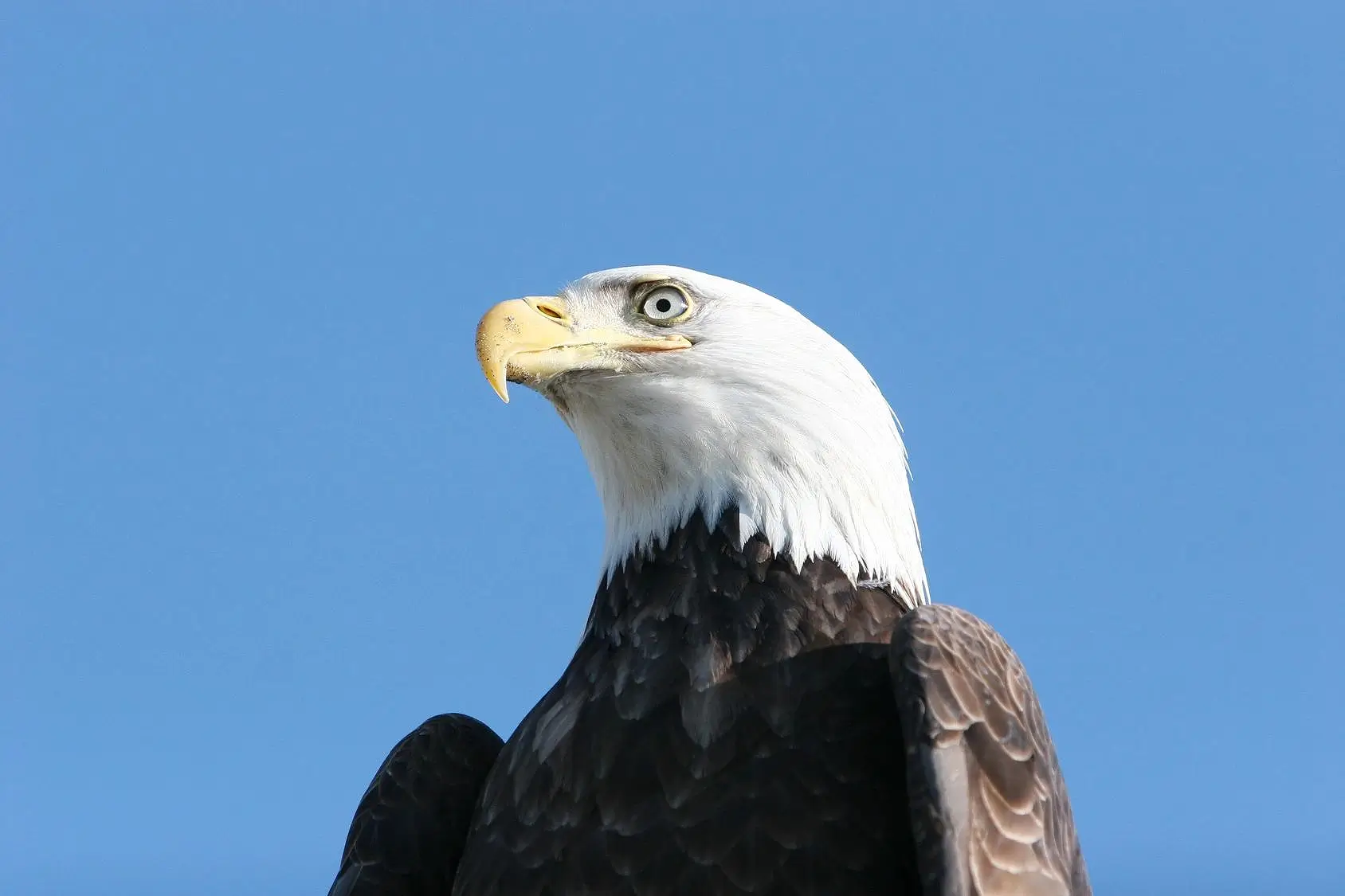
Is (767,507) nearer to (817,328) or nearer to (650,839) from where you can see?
(817,328)

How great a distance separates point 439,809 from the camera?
18.4 feet

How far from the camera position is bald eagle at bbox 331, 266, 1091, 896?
14.8ft

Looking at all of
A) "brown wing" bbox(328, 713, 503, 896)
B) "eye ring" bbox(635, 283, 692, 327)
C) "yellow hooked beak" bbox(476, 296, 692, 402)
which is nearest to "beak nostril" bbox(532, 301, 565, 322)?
"yellow hooked beak" bbox(476, 296, 692, 402)

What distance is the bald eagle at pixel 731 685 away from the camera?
178 inches

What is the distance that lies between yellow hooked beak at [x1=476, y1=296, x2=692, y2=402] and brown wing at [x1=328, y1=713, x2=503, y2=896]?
1367 mm

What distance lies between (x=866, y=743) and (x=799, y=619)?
500 mm

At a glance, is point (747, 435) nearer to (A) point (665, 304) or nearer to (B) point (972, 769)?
(A) point (665, 304)

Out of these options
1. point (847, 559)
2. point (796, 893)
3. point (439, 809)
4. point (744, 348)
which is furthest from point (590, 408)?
point (796, 893)

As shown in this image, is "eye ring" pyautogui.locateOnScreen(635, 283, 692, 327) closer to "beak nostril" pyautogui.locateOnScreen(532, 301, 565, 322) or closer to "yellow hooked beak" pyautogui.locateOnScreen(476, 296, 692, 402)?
"yellow hooked beak" pyautogui.locateOnScreen(476, 296, 692, 402)

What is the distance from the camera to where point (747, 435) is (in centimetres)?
542

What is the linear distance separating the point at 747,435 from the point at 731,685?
3.15ft

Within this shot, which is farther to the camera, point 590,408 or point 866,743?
point 590,408

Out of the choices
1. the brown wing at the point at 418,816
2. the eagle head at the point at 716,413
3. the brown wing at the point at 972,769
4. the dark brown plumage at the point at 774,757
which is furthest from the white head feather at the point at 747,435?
the brown wing at the point at 418,816

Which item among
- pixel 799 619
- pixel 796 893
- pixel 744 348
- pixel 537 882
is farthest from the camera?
pixel 744 348
